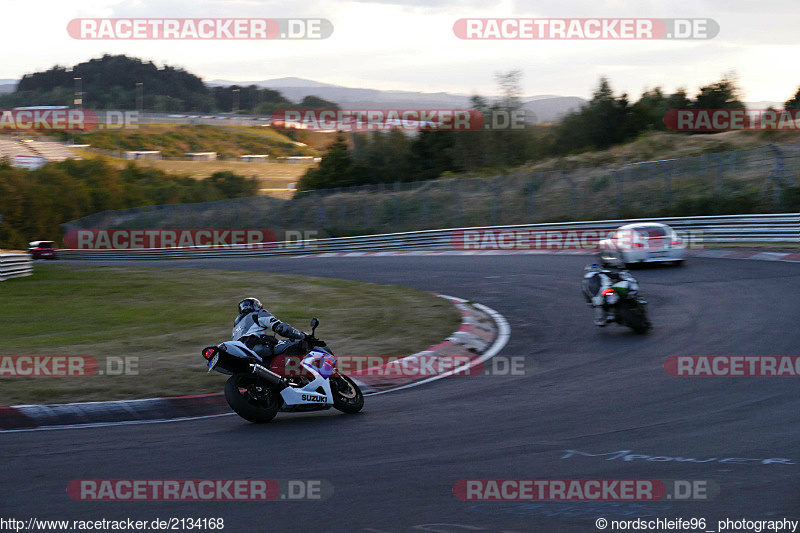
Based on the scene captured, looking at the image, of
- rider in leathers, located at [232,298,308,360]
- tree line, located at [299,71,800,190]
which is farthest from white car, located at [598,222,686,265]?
tree line, located at [299,71,800,190]

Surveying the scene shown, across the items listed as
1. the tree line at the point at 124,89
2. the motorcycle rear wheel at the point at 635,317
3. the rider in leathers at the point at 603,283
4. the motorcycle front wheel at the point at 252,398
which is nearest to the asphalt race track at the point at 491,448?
the motorcycle front wheel at the point at 252,398

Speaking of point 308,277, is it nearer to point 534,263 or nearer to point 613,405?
point 534,263

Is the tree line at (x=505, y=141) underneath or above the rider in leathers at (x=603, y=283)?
above

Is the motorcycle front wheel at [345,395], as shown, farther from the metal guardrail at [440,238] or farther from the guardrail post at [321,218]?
the guardrail post at [321,218]

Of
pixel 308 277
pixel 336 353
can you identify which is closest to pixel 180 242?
pixel 308 277

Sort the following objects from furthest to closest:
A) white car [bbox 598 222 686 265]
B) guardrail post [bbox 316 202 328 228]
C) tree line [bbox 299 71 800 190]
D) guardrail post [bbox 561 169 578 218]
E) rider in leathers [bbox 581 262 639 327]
A: tree line [bbox 299 71 800 190] → guardrail post [bbox 316 202 328 228] → guardrail post [bbox 561 169 578 218] → white car [bbox 598 222 686 265] → rider in leathers [bbox 581 262 639 327]

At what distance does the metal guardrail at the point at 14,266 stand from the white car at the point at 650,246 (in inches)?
672

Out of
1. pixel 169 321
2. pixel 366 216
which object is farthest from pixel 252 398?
pixel 366 216

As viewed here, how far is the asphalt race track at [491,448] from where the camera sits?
5016 millimetres

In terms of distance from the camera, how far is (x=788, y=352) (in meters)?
10.2

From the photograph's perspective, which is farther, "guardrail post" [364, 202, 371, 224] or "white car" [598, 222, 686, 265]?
"guardrail post" [364, 202, 371, 224]

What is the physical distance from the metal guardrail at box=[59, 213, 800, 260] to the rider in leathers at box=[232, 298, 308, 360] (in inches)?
736

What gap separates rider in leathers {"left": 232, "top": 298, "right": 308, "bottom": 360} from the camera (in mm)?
7871

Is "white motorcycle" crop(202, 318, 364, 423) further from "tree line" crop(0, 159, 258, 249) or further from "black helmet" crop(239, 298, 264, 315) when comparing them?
"tree line" crop(0, 159, 258, 249)
